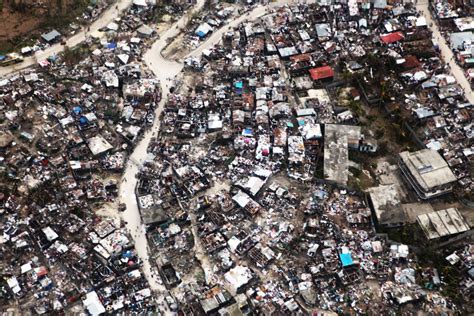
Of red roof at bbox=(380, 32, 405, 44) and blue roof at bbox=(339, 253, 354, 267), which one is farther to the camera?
red roof at bbox=(380, 32, 405, 44)

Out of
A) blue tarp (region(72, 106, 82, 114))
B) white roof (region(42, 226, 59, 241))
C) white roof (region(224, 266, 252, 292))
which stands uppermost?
blue tarp (region(72, 106, 82, 114))

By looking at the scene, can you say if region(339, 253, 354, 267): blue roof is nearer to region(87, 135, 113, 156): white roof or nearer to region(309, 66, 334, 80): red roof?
region(309, 66, 334, 80): red roof

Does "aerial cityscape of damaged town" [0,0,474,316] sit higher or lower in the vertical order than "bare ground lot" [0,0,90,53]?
lower

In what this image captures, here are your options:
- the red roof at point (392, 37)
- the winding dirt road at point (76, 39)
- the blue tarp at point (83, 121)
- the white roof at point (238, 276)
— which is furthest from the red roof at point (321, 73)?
the winding dirt road at point (76, 39)

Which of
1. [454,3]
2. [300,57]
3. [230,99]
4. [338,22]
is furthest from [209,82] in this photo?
[454,3]

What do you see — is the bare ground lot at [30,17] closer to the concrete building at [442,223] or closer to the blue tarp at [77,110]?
the blue tarp at [77,110]

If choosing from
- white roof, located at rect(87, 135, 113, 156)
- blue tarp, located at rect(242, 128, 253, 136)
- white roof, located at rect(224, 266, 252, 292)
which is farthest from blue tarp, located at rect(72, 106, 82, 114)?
white roof, located at rect(224, 266, 252, 292)
